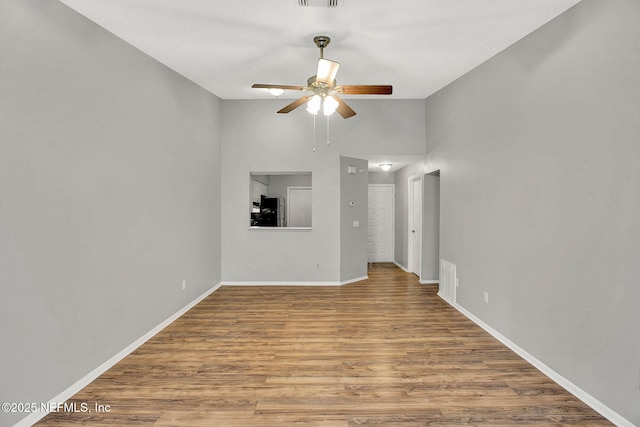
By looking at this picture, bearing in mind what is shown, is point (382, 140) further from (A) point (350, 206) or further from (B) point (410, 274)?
(B) point (410, 274)

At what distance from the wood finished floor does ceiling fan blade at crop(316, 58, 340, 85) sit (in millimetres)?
2590

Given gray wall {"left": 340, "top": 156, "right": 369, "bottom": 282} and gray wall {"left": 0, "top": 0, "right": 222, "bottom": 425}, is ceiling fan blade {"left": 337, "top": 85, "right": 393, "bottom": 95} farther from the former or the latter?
gray wall {"left": 340, "top": 156, "right": 369, "bottom": 282}

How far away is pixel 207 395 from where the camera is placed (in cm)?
239

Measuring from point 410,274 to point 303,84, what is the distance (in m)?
4.22

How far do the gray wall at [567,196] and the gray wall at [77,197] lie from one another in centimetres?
375

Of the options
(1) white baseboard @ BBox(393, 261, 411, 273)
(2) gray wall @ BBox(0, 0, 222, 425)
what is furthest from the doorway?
(2) gray wall @ BBox(0, 0, 222, 425)

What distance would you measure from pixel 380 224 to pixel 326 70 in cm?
554

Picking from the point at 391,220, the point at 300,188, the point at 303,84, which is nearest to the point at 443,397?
the point at 303,84

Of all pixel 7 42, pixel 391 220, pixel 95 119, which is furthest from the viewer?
pixel 391 220

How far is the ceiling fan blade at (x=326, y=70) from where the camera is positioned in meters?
2.78

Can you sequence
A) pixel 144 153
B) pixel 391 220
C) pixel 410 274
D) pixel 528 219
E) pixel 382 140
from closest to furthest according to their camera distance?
1. pixel 528 219
2. pixel 144 153
3. pixel 382 140
4. pixel 410 274
5. pixel 391 220

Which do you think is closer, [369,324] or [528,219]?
[528,219]

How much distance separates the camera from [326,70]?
287cm

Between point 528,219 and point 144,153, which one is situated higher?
point 144,153
